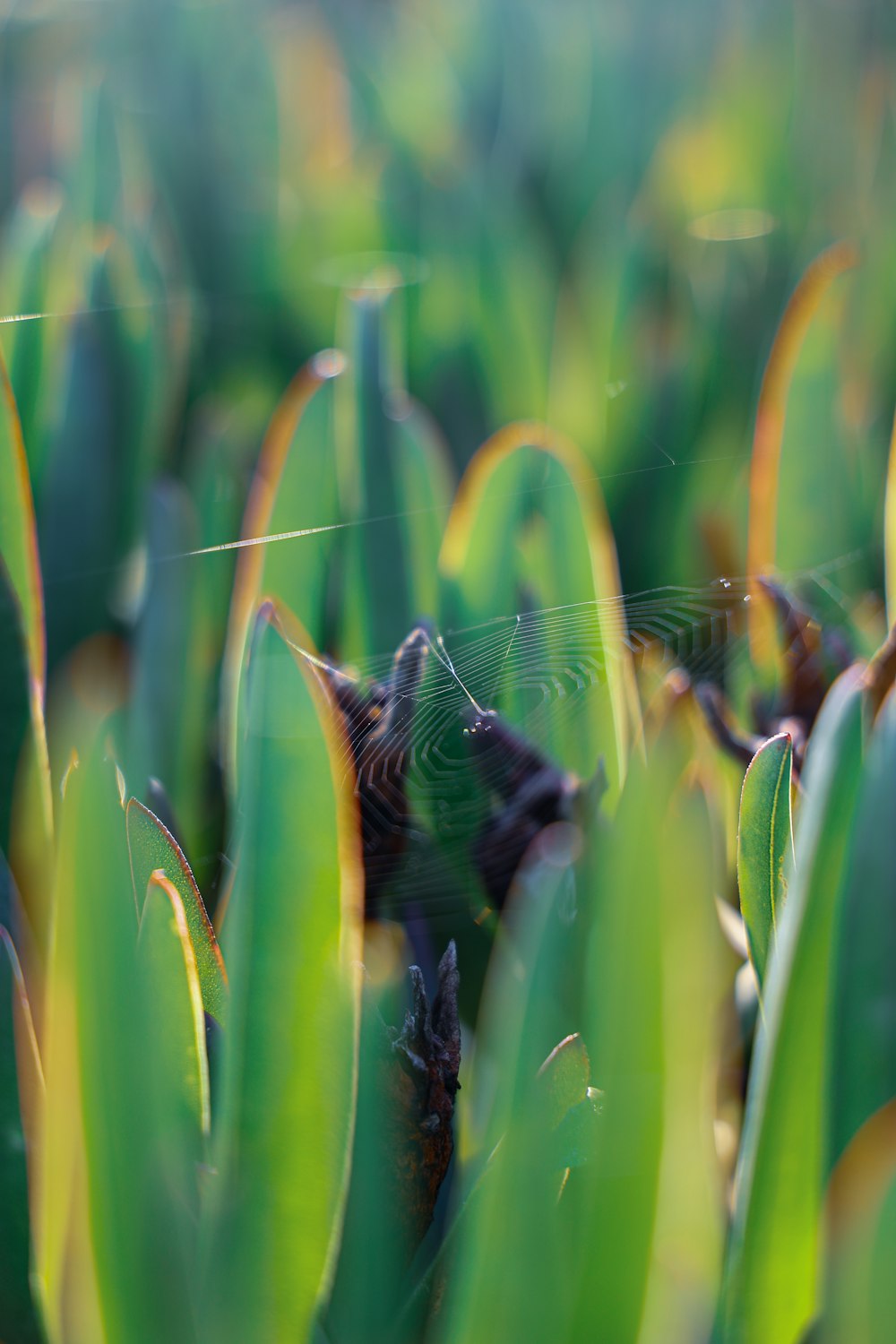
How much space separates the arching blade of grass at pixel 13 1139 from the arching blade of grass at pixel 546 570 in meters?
0.17

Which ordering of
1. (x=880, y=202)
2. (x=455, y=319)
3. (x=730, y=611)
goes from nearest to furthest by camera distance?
1. (x=730, y=611)
2. (x=455, y=319)
3. (x=880, y=202)

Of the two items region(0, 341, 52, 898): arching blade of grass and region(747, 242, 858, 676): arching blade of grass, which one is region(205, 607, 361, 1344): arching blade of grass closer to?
region(0, 341, 52, 898): arching blade of grass

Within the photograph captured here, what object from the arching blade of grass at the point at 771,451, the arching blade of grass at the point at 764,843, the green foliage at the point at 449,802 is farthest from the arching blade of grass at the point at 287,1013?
the arching blade of grass at the point at 771,451

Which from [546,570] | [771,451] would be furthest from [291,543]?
[771,451]

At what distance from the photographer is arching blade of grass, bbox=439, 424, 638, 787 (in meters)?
0.38

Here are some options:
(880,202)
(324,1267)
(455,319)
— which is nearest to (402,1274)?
(324,1267)

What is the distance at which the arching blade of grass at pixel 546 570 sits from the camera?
1.26 feet

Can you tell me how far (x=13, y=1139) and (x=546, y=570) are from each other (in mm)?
→ 269

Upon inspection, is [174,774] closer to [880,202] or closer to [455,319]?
[455,319]

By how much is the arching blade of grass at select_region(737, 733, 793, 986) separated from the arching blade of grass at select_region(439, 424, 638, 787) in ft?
0.20

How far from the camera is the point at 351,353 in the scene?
59cm

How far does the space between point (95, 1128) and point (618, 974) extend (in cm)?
12

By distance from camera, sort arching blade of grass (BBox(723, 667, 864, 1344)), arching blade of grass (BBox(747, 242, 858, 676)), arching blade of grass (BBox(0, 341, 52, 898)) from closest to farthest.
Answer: arching blade of grass (BBox(723, 667, 864, 1344))
arching blade of grass (BBox(0, 341, 52, 898))
arching blade of grass (BBox(747, 242, 858, 676))

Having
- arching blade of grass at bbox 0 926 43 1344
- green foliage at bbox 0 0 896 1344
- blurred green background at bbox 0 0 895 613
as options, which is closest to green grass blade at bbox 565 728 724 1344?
green foliage at bbox 0 0 896 1344
